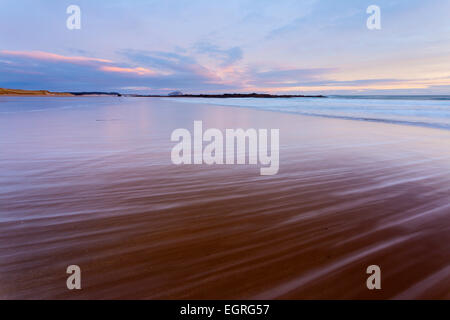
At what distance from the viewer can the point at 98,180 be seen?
149 inches

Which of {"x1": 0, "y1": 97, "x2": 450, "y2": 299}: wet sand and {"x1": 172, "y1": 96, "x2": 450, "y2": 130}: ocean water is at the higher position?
{"x1": 172, "y1": 96, "x2": 450, "y2": 130}: ocean water

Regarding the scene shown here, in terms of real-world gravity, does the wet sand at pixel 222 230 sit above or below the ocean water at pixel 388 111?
below

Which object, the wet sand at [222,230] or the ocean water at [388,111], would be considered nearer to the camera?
the wet sand at [222,230]

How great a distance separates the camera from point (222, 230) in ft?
7.95

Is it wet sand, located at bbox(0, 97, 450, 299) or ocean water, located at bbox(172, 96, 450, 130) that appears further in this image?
ocean water, located at bbox(172, 96, 450, 130)

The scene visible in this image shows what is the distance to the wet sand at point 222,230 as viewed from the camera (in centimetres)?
174

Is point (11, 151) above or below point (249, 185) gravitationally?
above

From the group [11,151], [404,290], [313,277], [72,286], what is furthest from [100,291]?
[11,151]

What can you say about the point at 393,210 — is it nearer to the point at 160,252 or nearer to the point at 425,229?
the point at 425,229

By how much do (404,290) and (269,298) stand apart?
94 cm

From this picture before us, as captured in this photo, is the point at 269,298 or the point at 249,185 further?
the point at 249,185

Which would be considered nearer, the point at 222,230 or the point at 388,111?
the point at 222,230

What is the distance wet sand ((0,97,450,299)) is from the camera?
68.6 inches
